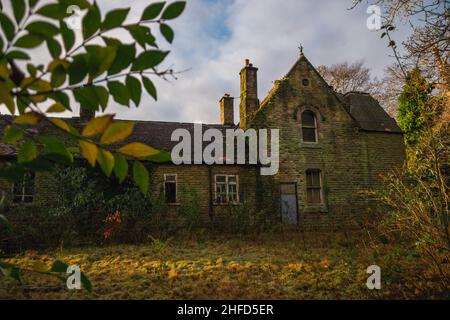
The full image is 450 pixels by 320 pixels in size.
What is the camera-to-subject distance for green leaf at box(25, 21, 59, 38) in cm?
74

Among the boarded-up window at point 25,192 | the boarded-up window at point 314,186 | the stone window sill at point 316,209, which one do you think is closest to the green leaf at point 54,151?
the boarded-up window at point 25,192

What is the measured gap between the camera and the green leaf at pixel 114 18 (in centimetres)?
75

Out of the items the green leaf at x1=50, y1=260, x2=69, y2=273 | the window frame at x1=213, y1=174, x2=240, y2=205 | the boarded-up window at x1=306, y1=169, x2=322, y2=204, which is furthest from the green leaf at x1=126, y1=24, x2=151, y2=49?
the boarded-up window at x1=306, y1=169, x2=322, y2=204

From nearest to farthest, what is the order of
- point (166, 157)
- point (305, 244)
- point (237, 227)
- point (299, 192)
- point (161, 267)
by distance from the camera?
point (166, 157)
point (161, 267)
point (305, 244)
point (237, 227)
point (299, 192)

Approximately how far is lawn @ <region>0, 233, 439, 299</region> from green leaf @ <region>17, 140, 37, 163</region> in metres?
5.31

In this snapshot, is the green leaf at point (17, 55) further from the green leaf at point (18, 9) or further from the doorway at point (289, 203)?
the doorway at point (289, 203)

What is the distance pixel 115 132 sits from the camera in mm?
722

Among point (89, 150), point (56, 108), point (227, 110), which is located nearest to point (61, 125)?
point (56, 108)

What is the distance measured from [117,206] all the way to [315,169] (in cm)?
977

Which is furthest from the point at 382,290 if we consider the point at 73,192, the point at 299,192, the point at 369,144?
the point at 369,144

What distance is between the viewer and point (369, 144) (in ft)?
57.4

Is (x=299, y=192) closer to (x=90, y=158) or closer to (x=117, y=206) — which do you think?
(x=117, y=206)

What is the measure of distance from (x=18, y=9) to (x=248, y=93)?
16818 millimetres

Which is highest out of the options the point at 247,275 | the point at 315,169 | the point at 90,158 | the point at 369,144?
the point at 369,144
